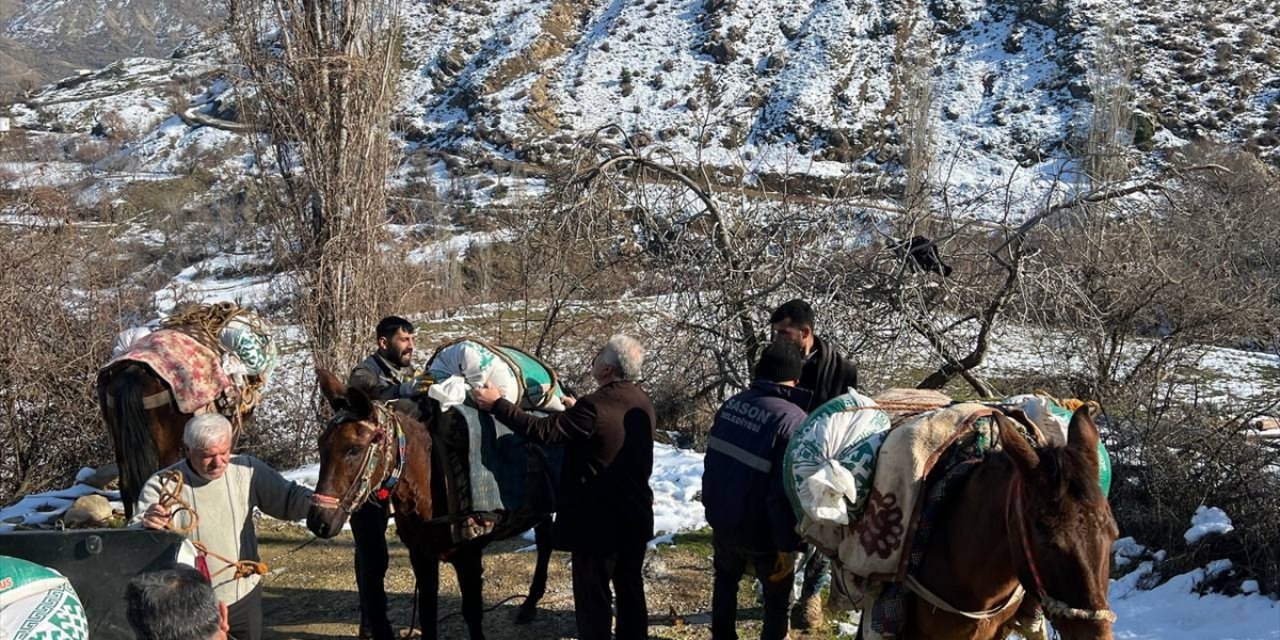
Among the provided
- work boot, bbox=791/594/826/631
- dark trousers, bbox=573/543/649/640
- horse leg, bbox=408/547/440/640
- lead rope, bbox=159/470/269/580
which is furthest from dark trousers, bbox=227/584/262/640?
work boot, bbox=791/594/826/631

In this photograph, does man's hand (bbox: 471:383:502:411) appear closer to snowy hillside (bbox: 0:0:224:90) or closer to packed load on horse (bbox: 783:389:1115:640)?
packed load on horse (bbox: 783:389:1115:640)

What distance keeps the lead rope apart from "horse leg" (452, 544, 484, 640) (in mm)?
1208

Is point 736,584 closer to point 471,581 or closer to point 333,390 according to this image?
point 471,581

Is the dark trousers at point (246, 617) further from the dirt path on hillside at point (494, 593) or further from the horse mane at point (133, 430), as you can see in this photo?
the horse mane at point (133, 430)

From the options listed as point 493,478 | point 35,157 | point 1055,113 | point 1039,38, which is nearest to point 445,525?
point 493,478

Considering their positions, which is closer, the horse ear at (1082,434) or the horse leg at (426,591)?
the horse ear at (1082,434)

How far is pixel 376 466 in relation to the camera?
378cm

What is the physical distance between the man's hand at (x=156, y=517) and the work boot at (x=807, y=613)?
3394 mm

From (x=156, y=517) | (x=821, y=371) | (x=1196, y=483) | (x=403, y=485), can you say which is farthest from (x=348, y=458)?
(x=1196, y=483)

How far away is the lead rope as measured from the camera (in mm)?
3217

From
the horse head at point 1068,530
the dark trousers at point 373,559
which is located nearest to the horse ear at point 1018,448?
the horse head at point 1068,530

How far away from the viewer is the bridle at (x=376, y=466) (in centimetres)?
362

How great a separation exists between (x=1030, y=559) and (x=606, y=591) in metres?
2.35

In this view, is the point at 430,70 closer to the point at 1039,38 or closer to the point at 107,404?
the point at 1039,38
